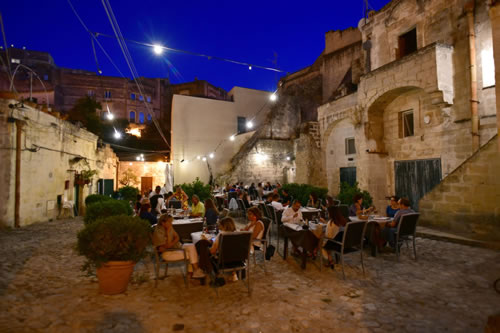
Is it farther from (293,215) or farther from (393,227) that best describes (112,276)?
(393,227)

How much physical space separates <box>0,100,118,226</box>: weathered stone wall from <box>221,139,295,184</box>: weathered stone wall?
9.90 metres

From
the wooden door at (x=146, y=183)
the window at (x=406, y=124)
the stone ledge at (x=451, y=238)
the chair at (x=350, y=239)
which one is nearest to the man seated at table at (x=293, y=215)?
the chair at (x=350, y=239)

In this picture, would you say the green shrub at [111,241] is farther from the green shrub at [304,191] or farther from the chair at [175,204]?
the green shrub at [304,191]

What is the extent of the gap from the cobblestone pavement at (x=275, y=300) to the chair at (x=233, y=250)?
0.36 meters

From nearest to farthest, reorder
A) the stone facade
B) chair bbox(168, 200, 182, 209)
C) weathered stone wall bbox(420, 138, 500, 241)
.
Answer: weathered stone wall bbox(420, 138, 500, 241), chair bbox(168, 200, 182, 209), the stone facade

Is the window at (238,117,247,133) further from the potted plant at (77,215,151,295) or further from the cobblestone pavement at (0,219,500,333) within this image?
the potted plant at (77,215,151,295)

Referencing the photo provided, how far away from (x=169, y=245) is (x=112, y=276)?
3.28 ft

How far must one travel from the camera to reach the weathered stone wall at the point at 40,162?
880 centimetres

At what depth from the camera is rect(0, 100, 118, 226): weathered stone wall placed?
880 centimetres

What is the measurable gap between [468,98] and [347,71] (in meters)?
15.0

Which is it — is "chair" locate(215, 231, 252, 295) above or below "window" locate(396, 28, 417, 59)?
below

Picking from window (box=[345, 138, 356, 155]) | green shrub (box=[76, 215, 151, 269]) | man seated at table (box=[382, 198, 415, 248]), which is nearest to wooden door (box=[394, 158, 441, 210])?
window (box=[345, 138, 356, 155])

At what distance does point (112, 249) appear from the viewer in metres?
3.77

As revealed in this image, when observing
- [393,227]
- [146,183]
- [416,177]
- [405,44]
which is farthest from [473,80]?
[146,183]
